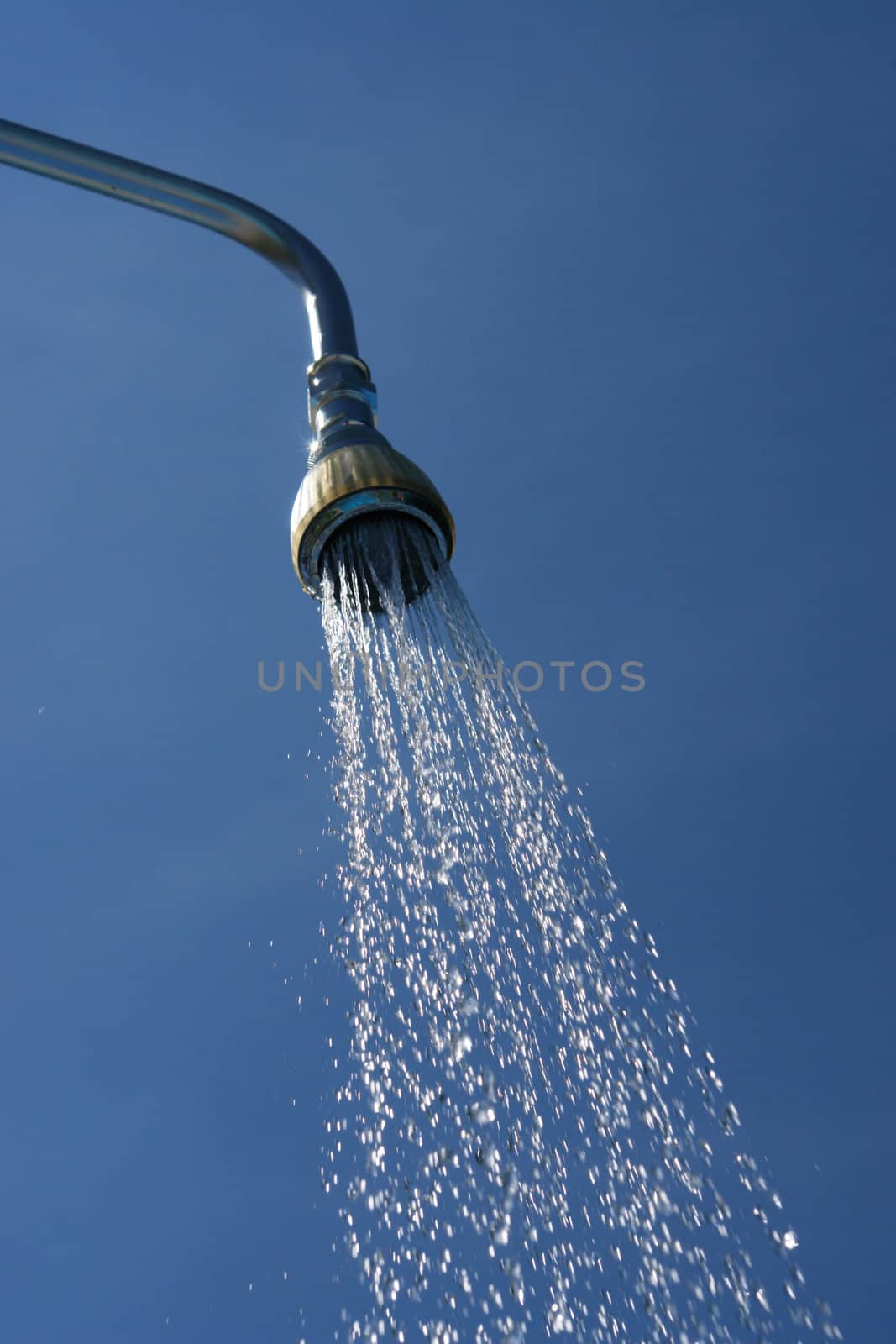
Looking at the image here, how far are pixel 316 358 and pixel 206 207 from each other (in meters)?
0.44

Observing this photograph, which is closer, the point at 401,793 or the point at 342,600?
the point at 342,600

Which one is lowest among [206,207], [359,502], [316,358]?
[359,502]

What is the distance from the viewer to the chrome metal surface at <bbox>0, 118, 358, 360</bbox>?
3047mm

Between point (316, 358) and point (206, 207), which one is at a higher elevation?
point (206, 207)

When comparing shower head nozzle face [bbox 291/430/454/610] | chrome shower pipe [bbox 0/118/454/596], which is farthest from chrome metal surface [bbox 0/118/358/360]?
shower head nozzle face [bbox 291/430/454/610]

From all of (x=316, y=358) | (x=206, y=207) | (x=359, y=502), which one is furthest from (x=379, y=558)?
(x=206, y=207)

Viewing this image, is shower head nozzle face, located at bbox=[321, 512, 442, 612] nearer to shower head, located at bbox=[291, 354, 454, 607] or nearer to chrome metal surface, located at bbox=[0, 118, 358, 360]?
shower head, located at bbox=[291, 354, 454, 607]

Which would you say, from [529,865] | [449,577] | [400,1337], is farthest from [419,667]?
[400,1337]

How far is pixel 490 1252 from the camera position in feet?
12.5

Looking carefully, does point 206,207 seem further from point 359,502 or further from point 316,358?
point 359,502

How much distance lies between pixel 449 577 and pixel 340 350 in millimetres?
637

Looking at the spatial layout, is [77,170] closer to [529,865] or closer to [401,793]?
[401,793]

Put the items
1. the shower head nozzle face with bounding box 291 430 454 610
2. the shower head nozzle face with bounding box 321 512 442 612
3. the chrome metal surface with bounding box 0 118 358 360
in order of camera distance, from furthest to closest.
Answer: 1. the shower head nozzle face with bounding box 321 512 442 612
2. the shower head nozzle face with bounding box 291 430 454 610
3. the chrome metal surface with bounding box 0 118 358 360

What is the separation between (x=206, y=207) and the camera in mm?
3213
